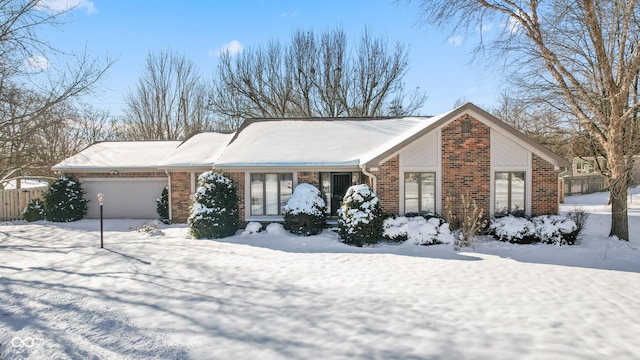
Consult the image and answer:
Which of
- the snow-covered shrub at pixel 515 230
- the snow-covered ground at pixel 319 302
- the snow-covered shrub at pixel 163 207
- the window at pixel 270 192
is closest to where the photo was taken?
the snow-covered ground at pixel 319 302

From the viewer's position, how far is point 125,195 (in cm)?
1689

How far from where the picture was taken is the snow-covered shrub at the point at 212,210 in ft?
40.3

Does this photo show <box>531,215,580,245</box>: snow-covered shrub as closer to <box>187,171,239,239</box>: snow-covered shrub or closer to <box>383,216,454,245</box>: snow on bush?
<box>383,216,454,245</box>: snow on bush

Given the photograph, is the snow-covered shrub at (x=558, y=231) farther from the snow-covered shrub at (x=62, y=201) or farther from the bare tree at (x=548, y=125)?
the snow-covered shrub at (x=62, y=201)

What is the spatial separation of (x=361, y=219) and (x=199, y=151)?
8.35 metres

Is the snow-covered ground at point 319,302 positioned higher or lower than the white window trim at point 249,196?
lower

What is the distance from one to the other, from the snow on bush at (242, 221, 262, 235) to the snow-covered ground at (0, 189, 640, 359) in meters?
1.80

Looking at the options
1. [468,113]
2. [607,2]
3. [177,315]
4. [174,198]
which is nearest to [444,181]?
[468,113]

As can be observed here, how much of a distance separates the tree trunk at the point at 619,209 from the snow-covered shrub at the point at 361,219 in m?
7.60

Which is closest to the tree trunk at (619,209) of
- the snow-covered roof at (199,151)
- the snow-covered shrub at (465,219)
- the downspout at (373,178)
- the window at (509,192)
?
the window at (509,192)

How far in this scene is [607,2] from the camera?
10.8 metres

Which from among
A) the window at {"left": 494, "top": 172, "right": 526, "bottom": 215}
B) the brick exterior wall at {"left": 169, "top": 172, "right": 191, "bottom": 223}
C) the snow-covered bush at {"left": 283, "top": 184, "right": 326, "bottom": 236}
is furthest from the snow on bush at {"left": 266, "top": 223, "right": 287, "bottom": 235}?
the window at {"left": 494, "top": 172, "right": 526, "bottom": 215}

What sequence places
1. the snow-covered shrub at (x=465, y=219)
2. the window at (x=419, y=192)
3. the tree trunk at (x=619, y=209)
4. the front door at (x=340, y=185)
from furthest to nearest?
the front door at (x=340, y=185), the window at (x=419, y=192), the tree trunk at (x=619, y=209), the snow-covered shrub at (x=465, y=219)

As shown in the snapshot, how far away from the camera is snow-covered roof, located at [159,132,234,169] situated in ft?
47.0
